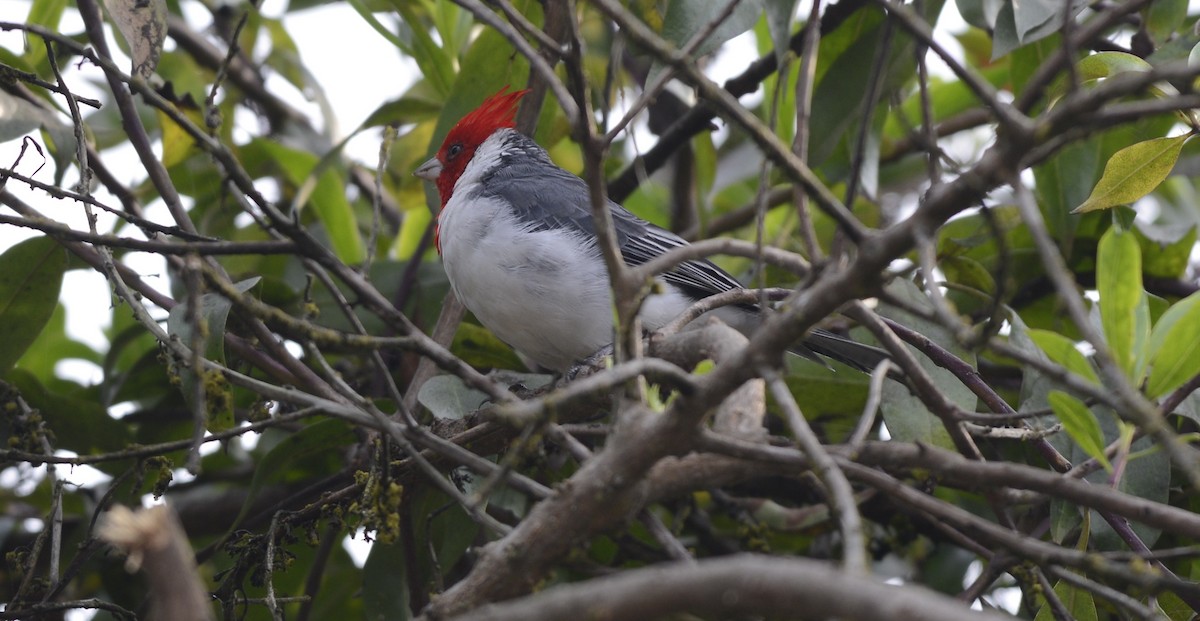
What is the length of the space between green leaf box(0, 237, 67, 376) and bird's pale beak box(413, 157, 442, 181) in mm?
1445

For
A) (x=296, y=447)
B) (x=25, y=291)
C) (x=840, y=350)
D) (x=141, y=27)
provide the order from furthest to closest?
(x=840, y=350) < (x=25, y=291) < (x=296, y=447) < (x=141, y=27)

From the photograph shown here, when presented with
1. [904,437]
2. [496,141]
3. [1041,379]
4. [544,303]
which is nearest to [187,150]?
[496,141]

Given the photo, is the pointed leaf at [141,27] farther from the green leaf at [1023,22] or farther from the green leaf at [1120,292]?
the green leaf at [1120,292]

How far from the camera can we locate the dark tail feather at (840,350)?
3617mm

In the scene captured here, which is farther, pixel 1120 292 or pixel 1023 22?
pixel 1023 22

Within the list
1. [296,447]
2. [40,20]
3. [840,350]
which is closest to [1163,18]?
[840,350]

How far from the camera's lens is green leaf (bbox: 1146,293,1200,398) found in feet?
7.34

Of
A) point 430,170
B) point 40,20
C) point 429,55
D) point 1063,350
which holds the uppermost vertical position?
point 40,20

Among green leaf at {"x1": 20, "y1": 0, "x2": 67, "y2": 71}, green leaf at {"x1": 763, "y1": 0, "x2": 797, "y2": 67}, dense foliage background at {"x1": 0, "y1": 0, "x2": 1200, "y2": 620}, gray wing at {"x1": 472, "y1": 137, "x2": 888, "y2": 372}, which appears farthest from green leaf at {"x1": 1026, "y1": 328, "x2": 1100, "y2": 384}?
green leaf at {"x1": 20, "y1": 0, "x2": 67, "y2": 71}

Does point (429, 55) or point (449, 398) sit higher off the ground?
point (429, 55)

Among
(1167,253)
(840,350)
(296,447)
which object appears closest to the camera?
(296,447)

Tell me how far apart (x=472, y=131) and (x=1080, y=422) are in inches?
124

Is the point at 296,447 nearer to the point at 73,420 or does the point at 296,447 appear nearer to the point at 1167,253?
the point at 73,420

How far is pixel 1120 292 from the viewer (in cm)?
215
